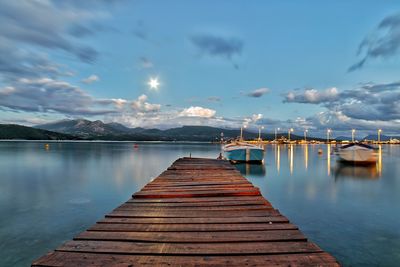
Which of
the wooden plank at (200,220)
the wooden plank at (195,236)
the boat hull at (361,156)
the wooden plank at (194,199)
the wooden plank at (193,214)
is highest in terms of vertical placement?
the wooden plank at (195,236)

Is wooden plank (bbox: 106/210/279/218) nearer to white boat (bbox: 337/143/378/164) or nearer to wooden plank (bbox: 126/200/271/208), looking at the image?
wooden plank (bbox: 126/200/271/208)

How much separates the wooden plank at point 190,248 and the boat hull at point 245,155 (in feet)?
126

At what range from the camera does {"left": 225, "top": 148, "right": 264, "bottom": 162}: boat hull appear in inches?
1695

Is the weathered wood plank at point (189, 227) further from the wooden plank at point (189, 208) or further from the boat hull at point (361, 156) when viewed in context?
the boat hull at point (361, 156)

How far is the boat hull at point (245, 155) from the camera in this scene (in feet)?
141

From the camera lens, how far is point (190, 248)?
4852 millimetres

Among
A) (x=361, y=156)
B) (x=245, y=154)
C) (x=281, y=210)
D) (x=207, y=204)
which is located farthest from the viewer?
(x=245, y=154)

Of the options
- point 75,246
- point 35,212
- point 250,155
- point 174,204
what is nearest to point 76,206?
point 35,212

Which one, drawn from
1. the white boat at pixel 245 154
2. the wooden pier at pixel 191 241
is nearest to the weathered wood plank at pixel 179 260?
the wooden pier at pixel 191 241

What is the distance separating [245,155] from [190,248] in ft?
129

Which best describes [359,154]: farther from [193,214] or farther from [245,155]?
[193,214]

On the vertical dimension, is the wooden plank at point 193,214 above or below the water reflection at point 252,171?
above

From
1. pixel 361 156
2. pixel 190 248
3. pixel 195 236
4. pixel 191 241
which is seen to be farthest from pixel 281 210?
pixel 361 156

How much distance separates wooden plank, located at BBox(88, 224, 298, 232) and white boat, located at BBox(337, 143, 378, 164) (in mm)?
42471
